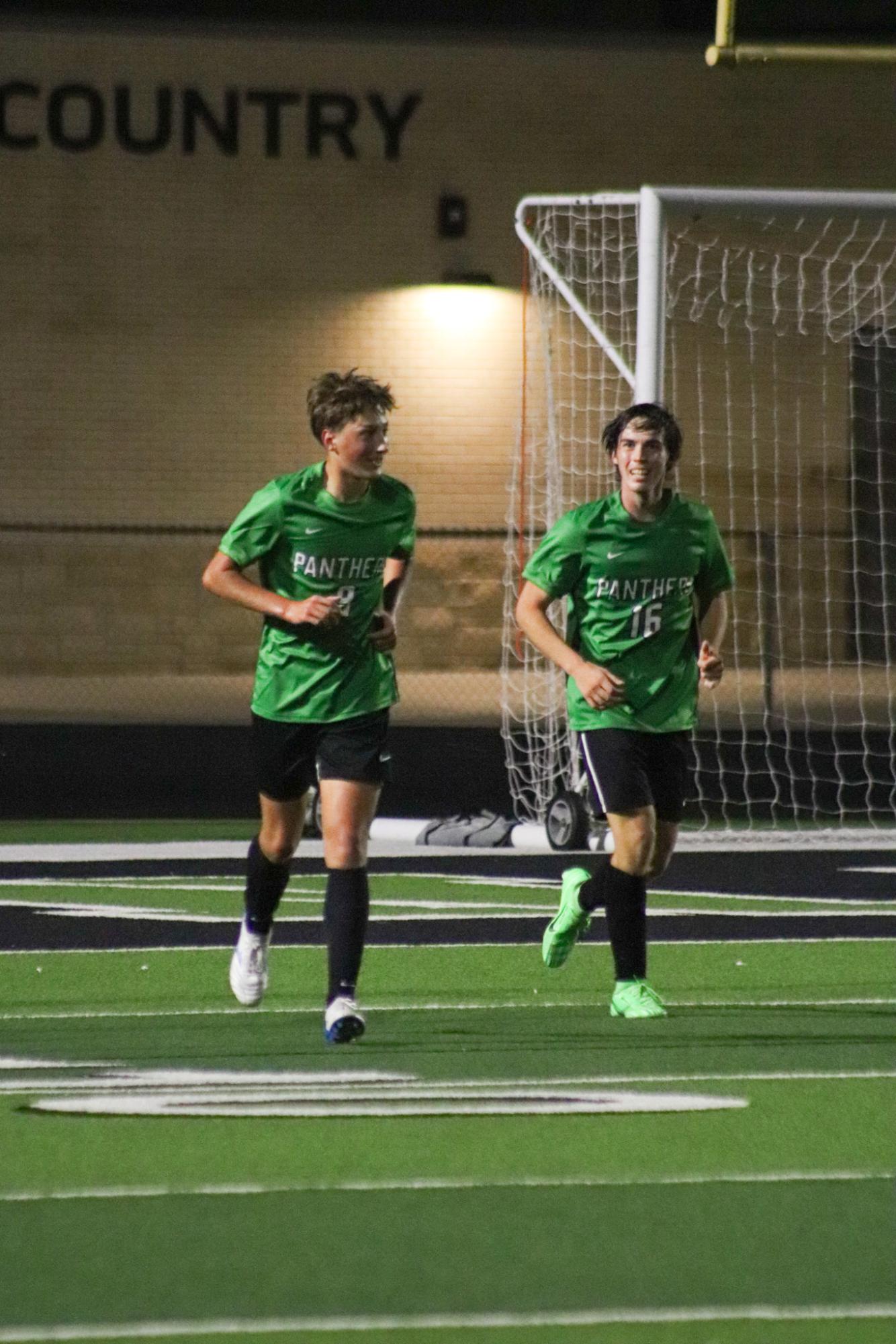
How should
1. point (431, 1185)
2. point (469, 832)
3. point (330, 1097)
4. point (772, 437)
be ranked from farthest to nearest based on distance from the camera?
point (772, 437), point (469, 832), point (330, 1097), point (431, 1185)

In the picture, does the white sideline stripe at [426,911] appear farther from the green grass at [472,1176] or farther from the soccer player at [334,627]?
the soccer player at [334,627]

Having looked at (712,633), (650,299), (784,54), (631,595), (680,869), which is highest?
(784,54)

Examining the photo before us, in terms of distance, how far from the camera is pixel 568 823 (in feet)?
42.1

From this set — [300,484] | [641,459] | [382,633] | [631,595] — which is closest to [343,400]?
[300,484]

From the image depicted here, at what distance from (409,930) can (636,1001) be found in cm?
246

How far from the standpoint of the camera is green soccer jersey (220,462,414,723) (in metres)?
7.02

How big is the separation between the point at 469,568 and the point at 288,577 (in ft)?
50.0

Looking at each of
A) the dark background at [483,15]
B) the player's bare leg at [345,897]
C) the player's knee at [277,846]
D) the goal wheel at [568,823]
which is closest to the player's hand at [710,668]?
the player's bare leg at [345,897]

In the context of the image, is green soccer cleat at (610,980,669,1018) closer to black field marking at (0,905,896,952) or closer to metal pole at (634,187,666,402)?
black field marking at (0,905,896,952)

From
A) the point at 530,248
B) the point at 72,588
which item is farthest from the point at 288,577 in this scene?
the point at 72,588

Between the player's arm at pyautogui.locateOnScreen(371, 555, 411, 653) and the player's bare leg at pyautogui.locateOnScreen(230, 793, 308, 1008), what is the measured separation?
1.78ft

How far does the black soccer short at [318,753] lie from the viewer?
6.96 meters

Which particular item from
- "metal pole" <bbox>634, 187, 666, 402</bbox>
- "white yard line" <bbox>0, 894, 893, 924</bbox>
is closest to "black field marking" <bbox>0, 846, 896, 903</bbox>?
"white yard line" <bbox>0, 894, 893, 924</bbox>

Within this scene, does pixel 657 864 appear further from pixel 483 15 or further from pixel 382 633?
pixel 483 15
